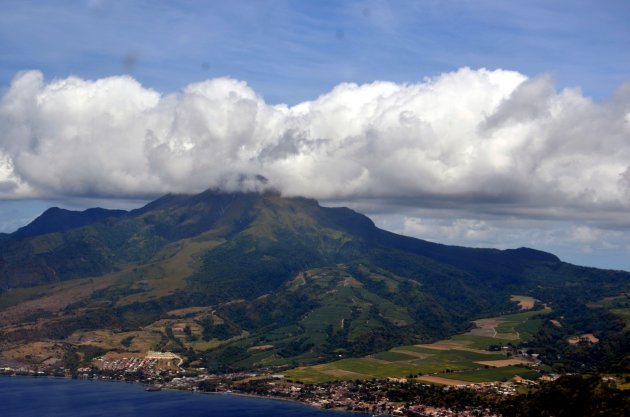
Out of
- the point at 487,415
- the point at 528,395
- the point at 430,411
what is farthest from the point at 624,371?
the point at 430,411

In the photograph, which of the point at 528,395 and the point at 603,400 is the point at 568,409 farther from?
the point at 528,395

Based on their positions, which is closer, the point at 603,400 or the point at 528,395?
the point at 603,400

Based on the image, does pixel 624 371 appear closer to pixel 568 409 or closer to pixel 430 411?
pixel 568 409

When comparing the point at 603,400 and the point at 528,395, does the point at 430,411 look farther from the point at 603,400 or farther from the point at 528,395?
the point at 603,400

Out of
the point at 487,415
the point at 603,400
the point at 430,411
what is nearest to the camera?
the point at 603,400

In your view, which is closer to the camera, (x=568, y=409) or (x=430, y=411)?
(x=568, y=409)

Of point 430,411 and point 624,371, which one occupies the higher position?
point 624,371

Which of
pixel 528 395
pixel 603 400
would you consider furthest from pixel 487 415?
pixel 603 400

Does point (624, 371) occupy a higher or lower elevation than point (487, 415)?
higher

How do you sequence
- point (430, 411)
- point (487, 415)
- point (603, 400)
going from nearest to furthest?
point (603, 400) < point (487, 415) < point (430, 411)
